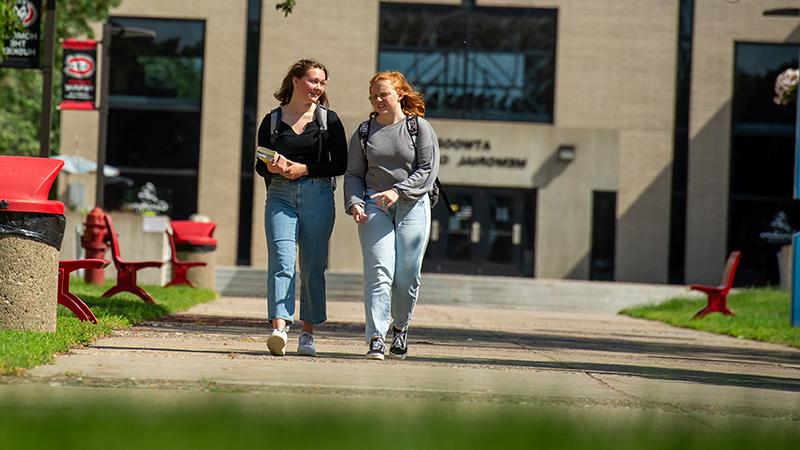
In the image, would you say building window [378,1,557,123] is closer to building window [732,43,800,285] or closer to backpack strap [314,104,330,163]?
building window [732,43,800,285]

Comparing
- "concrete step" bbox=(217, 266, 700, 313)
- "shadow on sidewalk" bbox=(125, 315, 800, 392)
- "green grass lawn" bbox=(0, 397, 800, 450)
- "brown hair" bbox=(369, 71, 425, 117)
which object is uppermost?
"brown hair" bbox=(369, 71, 425, 117)

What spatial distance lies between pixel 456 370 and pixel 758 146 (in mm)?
34529

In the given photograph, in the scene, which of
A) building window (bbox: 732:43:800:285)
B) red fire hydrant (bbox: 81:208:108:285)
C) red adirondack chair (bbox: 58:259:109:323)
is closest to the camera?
red adirondack chair (bbox: 58:259:109:323)

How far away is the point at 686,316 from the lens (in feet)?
72.8

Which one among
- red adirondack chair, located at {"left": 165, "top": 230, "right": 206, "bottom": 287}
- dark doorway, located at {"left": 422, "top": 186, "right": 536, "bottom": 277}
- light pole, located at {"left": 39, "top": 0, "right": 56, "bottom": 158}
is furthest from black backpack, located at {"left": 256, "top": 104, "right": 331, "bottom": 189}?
dark doorway, located at {"left": 422, "top": 186, "right": 536, "bottom": 277}

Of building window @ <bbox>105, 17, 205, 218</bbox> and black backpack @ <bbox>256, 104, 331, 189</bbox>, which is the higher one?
building window @ <bbox>105, 17, 205, 218</bbox>

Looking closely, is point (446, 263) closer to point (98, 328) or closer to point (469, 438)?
point (98, 328)

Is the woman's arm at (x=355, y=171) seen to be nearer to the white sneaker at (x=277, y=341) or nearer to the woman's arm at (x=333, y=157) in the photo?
the woman's arm at (x=333, y=157)

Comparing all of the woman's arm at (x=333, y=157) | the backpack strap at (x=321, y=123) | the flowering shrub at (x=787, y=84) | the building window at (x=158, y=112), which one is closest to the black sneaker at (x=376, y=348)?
the woman's arm at (x=333, y=157)

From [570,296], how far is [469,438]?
92.0 ft

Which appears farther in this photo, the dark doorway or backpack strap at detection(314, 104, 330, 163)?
the dark doorway

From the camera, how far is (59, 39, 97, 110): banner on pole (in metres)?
23.2

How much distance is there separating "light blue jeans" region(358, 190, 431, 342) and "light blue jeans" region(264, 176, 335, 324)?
0.96 feet

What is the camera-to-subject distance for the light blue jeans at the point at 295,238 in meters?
9.09
